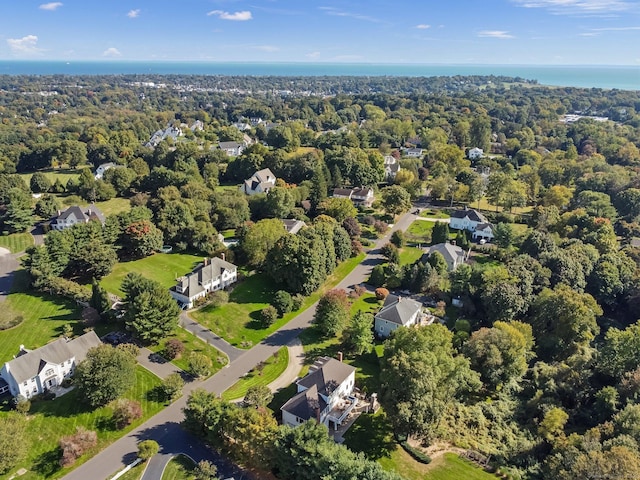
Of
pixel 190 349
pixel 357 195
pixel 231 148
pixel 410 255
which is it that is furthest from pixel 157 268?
pixel 231 148

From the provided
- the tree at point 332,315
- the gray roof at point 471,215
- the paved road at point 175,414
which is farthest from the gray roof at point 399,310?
the gray roof at point 471,215

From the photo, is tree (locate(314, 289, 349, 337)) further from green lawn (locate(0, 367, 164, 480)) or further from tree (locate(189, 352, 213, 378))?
green lawn (locate(0, 367, 164, 480))

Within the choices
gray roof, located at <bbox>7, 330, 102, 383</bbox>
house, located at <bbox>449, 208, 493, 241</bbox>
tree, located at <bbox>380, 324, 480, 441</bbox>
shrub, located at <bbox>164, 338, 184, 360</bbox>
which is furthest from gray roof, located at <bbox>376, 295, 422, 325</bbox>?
gray roof, located at <bbox>7, 330, 102, 383</bbox>

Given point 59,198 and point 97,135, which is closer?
point 59,198

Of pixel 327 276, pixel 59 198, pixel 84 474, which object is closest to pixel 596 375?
pixel 327 276

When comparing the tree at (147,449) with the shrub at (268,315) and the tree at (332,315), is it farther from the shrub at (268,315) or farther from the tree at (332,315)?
the tree at (332,315)

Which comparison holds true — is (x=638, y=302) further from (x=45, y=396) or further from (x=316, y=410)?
(x=45, y=396)

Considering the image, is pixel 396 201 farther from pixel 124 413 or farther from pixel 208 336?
pixel 124 413
